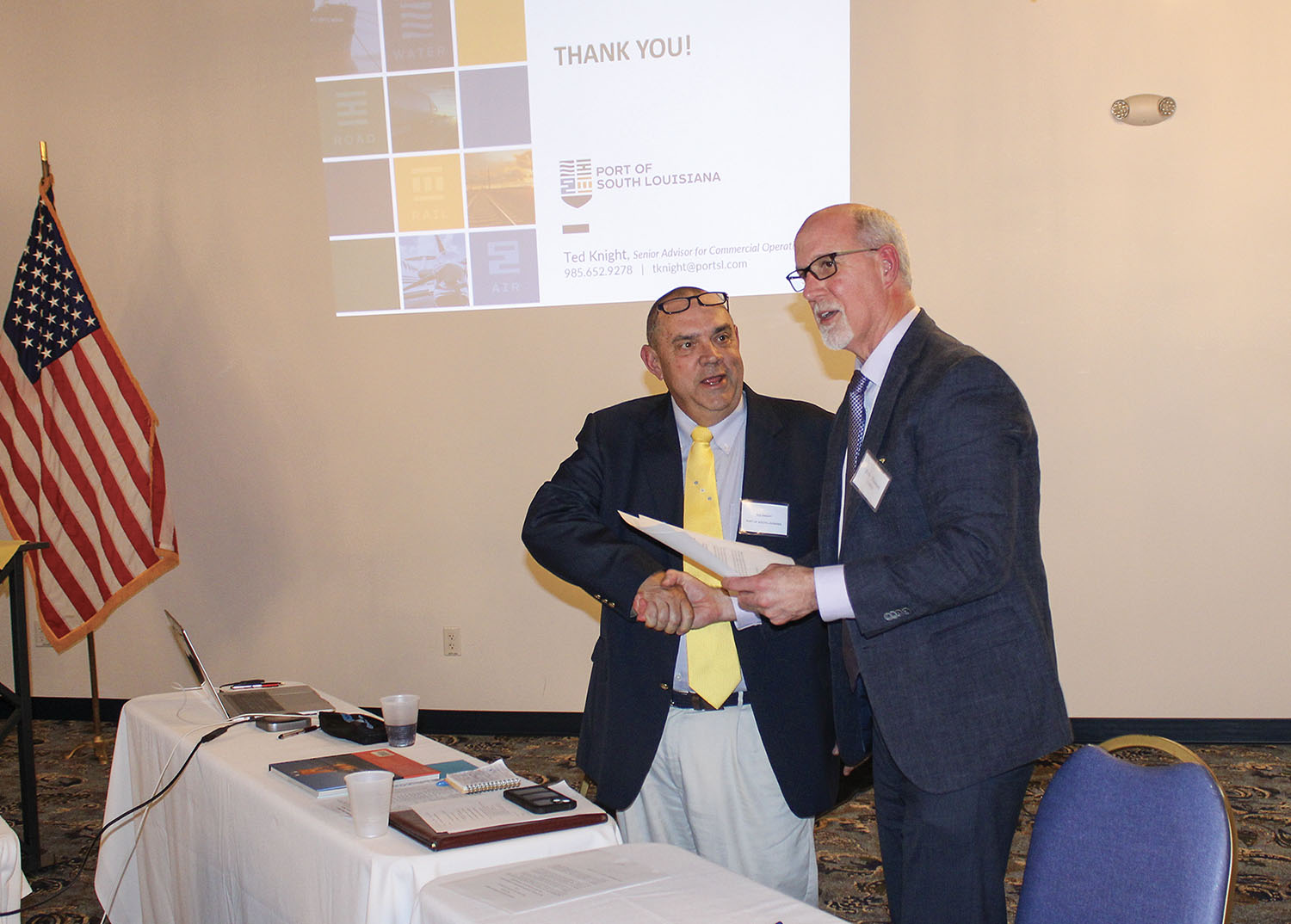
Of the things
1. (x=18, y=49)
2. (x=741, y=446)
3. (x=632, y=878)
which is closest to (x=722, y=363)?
(x=741, y=446)

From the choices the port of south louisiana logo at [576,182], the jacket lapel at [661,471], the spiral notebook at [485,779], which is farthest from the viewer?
the port of south louisiana logo at [576,182]

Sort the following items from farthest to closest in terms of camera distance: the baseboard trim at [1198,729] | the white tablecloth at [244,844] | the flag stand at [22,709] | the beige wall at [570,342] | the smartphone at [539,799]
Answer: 1. the baseboard trim at [1198,729]
2. the beige wall at [570,342]
3. the flag stand at [22,709]
4. the smartphone at [539,799]
5. the white tablecloth at [244,844]

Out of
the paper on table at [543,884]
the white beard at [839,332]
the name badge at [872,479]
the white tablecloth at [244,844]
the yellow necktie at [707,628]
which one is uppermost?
the white beard at [839,332]

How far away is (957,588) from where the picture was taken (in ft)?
5.79

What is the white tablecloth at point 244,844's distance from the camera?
5.27 feet

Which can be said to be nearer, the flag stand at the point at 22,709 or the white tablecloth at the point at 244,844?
the white tablecloth at the point at 244,844

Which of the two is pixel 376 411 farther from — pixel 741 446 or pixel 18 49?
pixel 741 446

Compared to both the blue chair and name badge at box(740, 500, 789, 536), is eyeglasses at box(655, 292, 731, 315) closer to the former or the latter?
name badge at box(740, 500, 789, 536)

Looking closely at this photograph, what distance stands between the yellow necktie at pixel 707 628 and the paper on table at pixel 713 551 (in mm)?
267

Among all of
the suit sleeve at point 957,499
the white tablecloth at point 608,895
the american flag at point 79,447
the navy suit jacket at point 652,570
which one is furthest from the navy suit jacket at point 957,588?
the american flag at point 79,447

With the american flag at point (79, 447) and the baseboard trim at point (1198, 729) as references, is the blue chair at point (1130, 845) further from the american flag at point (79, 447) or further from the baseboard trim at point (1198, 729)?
the american flag at point (79, 447)

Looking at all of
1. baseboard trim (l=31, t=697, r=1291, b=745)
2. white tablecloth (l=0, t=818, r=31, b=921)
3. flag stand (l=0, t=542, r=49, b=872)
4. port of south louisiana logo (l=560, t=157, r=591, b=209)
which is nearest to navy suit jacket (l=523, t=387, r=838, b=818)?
white tablecloth (l=0, t=818, r=31, b=921)

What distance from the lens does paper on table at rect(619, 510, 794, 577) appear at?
202cm

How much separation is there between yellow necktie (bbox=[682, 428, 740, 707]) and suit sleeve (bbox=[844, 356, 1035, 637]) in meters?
0.49
